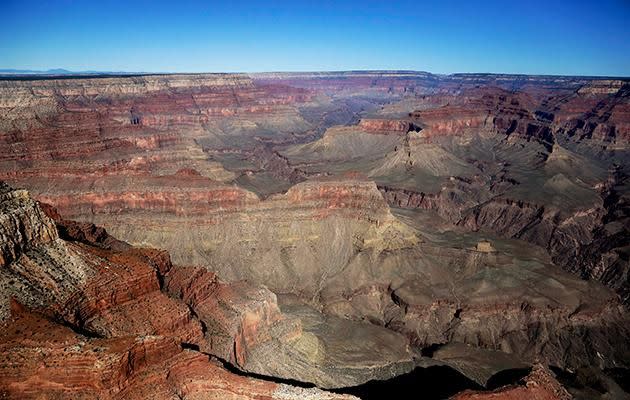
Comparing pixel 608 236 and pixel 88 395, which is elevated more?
pixel 88 395

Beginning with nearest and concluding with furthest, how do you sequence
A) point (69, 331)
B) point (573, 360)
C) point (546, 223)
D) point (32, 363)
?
point (32, 363) < point (69, 331) < point (573, 360) < point (546, 223)

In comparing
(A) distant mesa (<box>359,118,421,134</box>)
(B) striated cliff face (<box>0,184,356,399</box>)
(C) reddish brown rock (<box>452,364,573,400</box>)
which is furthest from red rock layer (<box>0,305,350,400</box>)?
(A) distant mesa (<box>359,118,421,134</box>)

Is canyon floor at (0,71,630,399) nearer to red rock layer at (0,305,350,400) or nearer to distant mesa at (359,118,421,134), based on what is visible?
red rock layer at (0,305,350,400)

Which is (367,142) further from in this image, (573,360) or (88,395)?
(88,395)

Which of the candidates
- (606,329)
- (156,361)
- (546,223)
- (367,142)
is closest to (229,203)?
Result: (156,361)

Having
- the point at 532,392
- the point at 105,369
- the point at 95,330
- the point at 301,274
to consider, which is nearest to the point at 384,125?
the point at 301,274

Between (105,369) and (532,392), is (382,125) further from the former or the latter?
(105,369)

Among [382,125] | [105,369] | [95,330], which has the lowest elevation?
[382,125]

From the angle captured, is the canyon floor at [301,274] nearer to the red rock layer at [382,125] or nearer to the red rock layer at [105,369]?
the red rock layer at [105,369]

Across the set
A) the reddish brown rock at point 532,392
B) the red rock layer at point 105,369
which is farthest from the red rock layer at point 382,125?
the red rock layer at point 105,369
